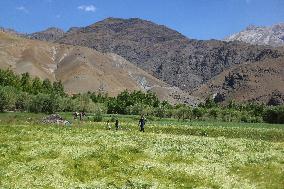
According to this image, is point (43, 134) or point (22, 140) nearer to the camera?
point (22, 140)

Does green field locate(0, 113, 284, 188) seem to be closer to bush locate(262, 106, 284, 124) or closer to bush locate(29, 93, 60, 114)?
bush locate(29, 93, 60, 114)

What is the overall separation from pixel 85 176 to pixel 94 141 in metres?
14.1

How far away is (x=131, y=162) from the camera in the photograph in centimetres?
4791

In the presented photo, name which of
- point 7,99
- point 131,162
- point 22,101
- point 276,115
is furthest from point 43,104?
point 131,162

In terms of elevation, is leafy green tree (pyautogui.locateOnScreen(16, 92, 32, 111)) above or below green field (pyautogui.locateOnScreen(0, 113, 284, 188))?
above

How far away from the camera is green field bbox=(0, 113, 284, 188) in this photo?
41750 millimetres

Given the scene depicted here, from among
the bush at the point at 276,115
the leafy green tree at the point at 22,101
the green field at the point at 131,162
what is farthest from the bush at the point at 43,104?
the green field at the point at 131,162

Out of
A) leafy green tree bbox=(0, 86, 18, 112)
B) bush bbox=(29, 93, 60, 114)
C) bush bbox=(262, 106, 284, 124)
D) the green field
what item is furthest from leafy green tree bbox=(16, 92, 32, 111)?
the green field

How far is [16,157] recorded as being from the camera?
48.2 metres

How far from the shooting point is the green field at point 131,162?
41750 millimetres

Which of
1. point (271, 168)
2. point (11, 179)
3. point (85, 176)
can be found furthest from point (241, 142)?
point (11, 179)

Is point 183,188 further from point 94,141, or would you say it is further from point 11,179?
point 94,141

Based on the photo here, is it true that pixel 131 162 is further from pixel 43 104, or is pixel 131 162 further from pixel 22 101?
pixel 22 101

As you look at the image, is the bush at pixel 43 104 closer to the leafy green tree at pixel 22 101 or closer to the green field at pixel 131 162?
the leafy green tree at pixel 22 101
